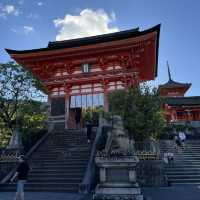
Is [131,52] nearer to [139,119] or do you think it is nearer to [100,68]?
[100,68]

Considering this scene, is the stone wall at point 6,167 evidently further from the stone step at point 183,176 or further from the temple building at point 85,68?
the stone step at point 183,176

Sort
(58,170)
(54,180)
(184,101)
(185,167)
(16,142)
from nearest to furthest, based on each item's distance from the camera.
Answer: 1. (54,180)
2. (58,170)
3. (185,167)
4. (16,142)
5. (184,101)

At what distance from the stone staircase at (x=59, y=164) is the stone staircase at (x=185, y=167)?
4.66 m

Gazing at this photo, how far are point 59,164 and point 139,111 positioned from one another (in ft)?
17.9

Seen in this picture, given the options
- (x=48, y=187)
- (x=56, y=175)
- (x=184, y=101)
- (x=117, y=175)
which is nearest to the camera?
(x=117, y=175)

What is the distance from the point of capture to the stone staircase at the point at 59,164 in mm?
11203

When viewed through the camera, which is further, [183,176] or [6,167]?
[6,167]

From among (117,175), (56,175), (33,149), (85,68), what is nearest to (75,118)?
(85,68)

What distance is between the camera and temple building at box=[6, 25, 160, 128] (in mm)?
20859

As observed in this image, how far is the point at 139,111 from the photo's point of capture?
14891 millimetres

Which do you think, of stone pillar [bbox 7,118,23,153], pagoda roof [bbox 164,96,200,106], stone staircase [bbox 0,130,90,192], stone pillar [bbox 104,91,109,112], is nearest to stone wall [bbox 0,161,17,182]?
stone staircase [bbox 0,130,90,192]

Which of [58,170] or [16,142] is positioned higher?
[16,142]

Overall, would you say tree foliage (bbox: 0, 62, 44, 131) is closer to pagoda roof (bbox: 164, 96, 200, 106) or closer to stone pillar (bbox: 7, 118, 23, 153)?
stone pillar (bbox: 7, 118, 23, 153)

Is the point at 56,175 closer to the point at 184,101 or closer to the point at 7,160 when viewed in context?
the point at 7,160
